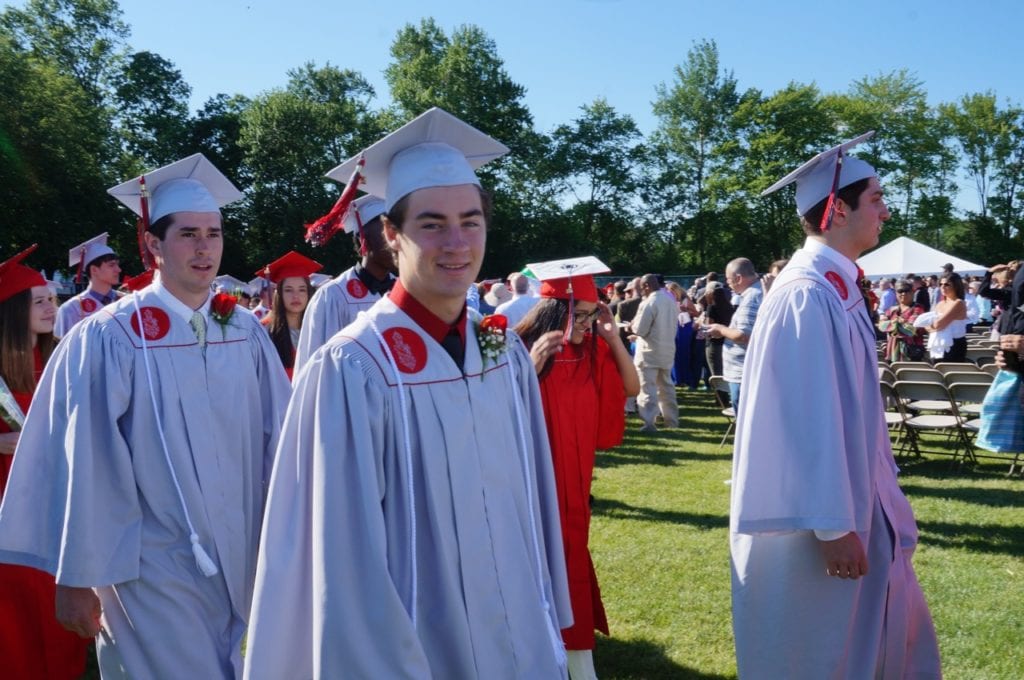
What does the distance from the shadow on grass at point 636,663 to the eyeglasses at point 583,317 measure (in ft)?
6.16

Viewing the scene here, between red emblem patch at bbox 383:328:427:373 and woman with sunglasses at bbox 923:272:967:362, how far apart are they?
10.4 meters

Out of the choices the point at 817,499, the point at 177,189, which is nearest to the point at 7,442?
the point at 177,189

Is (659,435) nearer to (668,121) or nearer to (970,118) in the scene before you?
(668,121)

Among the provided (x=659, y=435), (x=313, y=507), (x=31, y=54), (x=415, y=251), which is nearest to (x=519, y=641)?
(x=313, y=507)

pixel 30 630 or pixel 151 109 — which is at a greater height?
pixel 151 109

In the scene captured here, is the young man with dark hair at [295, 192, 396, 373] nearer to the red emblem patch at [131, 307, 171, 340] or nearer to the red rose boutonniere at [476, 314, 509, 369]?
the red emblem patch at [131, 307, 171, 340]

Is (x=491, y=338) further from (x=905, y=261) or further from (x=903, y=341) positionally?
(x=905, y=261)

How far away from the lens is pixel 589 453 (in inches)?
177

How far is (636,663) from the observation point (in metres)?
4.75

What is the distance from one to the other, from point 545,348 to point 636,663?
1.89 meters

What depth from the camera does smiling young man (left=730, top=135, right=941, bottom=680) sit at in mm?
3090

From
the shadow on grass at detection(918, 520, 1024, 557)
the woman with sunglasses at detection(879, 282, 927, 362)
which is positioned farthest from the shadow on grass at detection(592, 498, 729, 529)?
the woman with sunglasses at detection(879, 282, 927, 362)

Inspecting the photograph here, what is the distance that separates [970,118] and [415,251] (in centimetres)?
6421

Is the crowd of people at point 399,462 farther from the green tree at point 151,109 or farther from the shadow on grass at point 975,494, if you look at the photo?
the green tree at point 151,109
